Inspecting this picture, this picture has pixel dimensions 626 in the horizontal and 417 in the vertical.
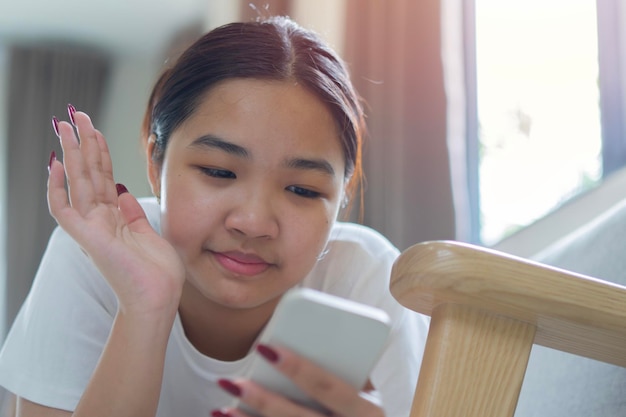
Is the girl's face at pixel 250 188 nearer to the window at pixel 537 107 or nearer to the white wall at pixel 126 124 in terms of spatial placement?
the window at pixel 537 107

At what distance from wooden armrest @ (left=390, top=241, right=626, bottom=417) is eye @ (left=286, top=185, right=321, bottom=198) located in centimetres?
44

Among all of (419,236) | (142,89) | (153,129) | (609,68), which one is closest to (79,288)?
(153,129)

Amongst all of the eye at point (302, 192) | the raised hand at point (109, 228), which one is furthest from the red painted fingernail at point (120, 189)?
the eye at point (302, 192)

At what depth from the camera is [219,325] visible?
1.13 meters

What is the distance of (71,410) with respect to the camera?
40.3 inches

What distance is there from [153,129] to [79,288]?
0.26 meters

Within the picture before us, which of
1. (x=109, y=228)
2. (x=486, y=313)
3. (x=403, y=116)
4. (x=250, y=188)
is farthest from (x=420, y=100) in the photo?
(x=486, y=313)

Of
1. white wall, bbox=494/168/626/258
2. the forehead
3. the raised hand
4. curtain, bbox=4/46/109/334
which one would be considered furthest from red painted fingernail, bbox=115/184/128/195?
curtain, bbox=4/46/109/334

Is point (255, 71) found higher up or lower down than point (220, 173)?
higher up

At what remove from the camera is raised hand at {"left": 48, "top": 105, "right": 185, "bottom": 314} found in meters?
0.83

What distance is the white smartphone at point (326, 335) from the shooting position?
0.50 metres

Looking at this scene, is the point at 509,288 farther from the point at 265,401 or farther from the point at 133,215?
the point at 133,215

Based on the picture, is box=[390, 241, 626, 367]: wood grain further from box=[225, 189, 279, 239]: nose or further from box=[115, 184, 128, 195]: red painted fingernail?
box=[115, 184, 128, 195]: red painted fingernail

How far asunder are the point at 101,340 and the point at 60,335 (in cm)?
6
